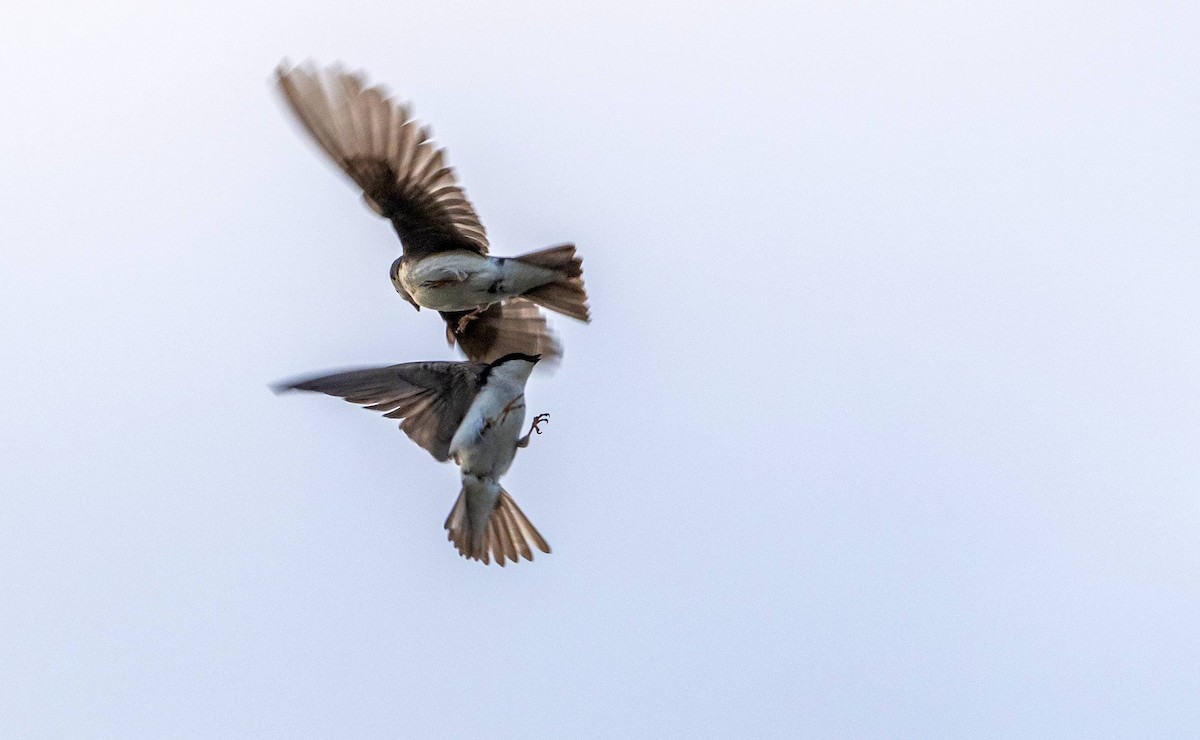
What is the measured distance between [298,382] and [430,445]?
0.76 m

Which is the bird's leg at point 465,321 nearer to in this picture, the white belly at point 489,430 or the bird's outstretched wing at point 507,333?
the bird's outstretched wing at point 507,333

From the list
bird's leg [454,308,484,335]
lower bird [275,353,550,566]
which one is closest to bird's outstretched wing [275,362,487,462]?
lower bird [275,353,550,566]

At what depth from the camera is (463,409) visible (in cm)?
768

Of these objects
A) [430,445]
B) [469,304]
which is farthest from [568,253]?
[430,445]

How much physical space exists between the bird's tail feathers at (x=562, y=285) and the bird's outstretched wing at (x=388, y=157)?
1.35ft

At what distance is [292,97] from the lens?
7496mm

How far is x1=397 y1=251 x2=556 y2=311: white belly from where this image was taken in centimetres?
789

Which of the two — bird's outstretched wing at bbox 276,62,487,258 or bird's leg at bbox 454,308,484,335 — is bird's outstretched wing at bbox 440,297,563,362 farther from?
bird's outstretched wing at bbox 276,62,487,258

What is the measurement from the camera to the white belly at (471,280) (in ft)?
25.9

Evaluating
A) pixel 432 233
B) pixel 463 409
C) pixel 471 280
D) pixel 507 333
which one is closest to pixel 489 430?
pixel 463 409

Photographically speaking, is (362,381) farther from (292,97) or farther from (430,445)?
(292,97)

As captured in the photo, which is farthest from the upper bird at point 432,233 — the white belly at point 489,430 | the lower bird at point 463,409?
the white belly at point 489,430

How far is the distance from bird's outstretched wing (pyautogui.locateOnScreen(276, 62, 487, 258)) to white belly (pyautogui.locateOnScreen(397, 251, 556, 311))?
10.9 inches

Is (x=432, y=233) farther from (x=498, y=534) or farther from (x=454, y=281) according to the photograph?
(x=498, y=534)
